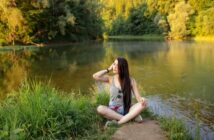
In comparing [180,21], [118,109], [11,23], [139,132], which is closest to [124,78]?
[118,109]

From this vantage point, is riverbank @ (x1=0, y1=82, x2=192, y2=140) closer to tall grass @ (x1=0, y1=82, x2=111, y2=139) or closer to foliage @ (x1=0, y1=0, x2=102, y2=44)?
tall grass @ (x1=0, y1=82, x2=111, y2=139)

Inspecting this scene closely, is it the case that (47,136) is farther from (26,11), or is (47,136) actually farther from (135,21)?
(135,21)

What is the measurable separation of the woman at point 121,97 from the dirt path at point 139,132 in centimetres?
23

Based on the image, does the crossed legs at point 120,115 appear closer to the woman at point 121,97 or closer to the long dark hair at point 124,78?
the woman at point 121,97

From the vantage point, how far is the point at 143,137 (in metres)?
5.62

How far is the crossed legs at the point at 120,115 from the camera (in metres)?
6.18

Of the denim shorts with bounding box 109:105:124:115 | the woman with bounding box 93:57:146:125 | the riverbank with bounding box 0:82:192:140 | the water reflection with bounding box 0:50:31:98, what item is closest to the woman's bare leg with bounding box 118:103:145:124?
the woman with bounding box 93:57:146:125

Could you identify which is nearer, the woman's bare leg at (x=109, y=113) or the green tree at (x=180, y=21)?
the woman's bare leg at (x=109, y=113)

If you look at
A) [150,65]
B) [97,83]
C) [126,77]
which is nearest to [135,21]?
[150,65]

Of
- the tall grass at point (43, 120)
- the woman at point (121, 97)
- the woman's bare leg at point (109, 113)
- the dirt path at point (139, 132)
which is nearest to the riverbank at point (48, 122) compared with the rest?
the tall grass at point (43, 120)

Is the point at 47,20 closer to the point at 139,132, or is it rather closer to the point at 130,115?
the point at 130,115

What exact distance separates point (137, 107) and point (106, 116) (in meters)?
0.63

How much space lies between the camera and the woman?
615 cm

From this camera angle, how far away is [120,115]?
6320mm
